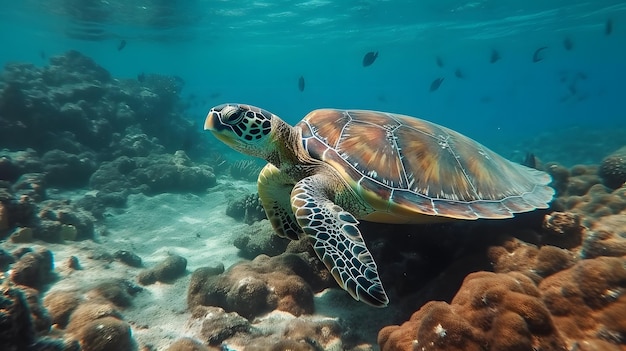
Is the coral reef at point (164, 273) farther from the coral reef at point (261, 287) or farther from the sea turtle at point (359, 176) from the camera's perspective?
the sea turtle at point (359, 176)

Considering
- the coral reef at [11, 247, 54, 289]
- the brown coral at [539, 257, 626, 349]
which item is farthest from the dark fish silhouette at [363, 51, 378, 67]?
the coral reef at [11, 247, 54, 289]

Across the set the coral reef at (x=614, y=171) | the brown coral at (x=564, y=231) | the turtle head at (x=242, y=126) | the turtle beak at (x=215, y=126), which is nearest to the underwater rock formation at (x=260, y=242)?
the turtle head at (x=242, y=126)

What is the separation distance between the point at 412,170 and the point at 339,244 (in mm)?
1310

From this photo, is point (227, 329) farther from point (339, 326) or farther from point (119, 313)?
point (119, 313)

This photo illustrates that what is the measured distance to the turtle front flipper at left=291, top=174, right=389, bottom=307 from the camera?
2.47m

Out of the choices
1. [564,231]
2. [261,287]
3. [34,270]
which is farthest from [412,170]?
[34,270]

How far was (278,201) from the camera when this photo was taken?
4.19 meters

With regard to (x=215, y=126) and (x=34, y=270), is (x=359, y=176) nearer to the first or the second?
(x=215, y=126)

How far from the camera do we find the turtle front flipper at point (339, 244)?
8.11ft

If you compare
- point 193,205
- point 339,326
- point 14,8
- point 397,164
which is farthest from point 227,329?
point 14,8

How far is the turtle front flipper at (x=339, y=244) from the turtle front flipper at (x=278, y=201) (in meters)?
0.74

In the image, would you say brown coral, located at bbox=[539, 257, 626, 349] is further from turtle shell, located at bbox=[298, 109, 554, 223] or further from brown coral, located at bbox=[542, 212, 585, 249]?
brown coral, located at bbox=[542, 212, 585, 249]

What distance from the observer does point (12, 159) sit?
844cm

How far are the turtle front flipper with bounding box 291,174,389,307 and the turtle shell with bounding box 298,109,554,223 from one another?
Result: 49 centimetres
